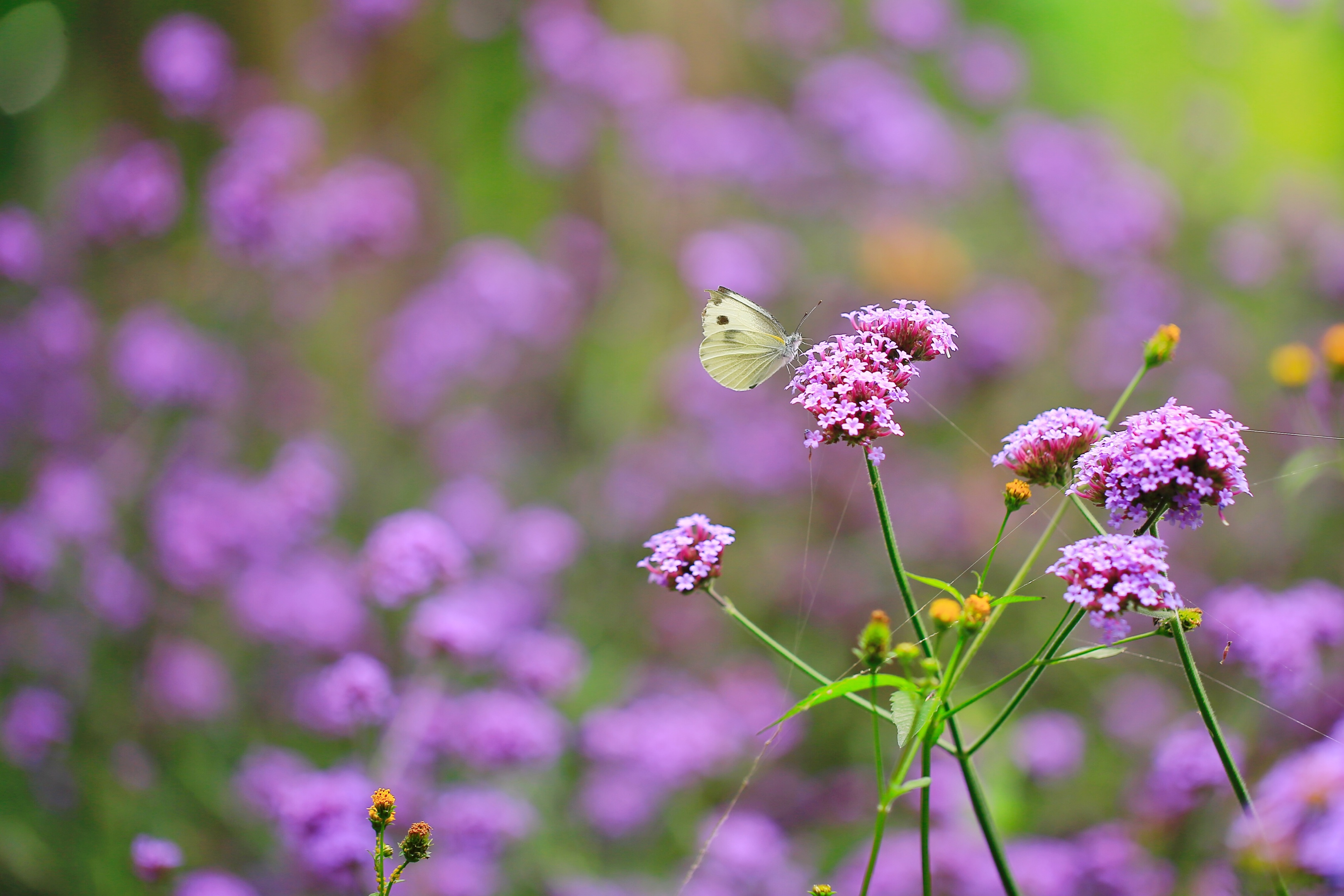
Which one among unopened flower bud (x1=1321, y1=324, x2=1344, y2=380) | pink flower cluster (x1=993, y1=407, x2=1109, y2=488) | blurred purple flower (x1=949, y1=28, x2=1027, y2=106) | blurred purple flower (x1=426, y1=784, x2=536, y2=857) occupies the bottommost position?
blurred purple flower (x1=426, y1=784, x2=536, y2=857)

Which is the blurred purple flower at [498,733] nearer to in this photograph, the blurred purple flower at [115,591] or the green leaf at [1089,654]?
the blurred purple flower at [115,591]

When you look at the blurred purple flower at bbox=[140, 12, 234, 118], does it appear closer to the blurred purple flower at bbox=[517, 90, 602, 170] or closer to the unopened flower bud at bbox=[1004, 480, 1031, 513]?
the blurred purple flower at bbox=[517, 90, 602, 170]

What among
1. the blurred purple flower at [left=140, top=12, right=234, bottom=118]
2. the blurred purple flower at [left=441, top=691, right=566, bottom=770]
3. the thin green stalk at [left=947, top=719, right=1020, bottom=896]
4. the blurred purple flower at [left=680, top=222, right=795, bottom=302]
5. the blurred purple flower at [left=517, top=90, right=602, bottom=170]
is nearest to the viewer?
the thin green stalk at [left=947, top=719, right=1020, bottom=896]

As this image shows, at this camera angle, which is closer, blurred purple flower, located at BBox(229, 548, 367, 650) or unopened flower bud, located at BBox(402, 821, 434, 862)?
unopened flower bud, located at BBox(402, 821, 434, 862)

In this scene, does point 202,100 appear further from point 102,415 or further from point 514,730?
point 514,730

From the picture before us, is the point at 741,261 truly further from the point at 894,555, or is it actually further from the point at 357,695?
the point at 894,555

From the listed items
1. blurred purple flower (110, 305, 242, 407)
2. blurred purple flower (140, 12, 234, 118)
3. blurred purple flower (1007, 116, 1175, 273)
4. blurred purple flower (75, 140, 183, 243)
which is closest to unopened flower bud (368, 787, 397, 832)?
blurred purple flower (110, 305, 242, 407)

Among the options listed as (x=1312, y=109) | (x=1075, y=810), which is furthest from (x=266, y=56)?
(x=1312, y=109)
